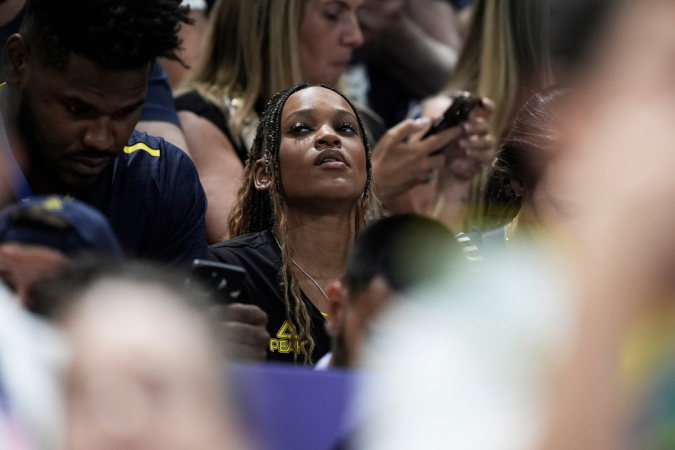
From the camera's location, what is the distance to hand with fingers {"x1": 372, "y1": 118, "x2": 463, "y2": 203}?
2436 mm

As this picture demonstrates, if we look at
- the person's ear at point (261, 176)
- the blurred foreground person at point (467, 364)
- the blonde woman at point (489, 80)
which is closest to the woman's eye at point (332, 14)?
the blonde woman at point (489, 80)

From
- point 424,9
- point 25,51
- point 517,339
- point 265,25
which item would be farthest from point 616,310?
point 424,9

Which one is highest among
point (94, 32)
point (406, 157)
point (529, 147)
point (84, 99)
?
point (94, 32)

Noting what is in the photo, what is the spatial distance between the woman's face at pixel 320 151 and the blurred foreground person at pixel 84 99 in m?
0.31

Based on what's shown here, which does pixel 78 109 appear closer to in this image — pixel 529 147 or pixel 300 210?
pixel 300 210

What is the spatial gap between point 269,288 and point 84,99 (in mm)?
530

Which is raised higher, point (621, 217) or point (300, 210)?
point (621, 217)

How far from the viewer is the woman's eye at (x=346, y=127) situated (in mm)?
2090

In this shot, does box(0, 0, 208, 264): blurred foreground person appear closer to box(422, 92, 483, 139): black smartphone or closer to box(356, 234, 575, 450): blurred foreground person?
→ box(356, 234, 575, 450): blurred foreground person

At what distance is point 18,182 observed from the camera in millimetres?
1652

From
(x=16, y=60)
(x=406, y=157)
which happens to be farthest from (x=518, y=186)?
(x=16, y=60)

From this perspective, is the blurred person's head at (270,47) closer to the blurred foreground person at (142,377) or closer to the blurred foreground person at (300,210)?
the blurred foreground person at (300,210)

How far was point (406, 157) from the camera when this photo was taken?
244 cm

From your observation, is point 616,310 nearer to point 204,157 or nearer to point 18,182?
point 18,182
